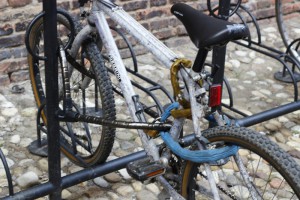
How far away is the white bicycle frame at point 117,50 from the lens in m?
2.46

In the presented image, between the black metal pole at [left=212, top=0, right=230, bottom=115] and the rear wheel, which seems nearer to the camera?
the rear wheel

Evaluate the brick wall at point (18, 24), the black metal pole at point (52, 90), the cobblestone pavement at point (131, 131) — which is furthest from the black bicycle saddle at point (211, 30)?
the brick wall at point (18, 24)

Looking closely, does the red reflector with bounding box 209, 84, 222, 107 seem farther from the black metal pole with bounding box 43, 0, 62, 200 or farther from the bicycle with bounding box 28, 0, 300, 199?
the black metal pole with bounding box 43, 0, 62, 200

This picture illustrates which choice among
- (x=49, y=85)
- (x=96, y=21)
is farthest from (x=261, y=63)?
(x=49, y=85)

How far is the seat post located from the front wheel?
262 mm

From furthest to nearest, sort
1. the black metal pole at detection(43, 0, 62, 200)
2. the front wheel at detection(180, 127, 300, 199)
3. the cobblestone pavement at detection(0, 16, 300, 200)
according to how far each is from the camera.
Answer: the cobblestone pavement at detection(0, 16, 300, 200) → the black metal pole at detection(43, 0, 62, 200) → the front wheel at detection(180, 127, 300, 199)

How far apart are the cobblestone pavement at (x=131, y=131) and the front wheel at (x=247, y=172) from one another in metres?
0.35

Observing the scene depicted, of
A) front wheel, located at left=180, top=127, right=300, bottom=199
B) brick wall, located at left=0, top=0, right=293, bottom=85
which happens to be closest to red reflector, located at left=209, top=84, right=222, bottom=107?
front wheel, located at left=180, top=127, right=300, bottom=199

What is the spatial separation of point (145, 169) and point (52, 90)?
568 millimetres

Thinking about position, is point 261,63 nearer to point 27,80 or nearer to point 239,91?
point 239,91

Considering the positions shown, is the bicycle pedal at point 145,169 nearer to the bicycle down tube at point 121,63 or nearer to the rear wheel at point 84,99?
the bicycle down tube at point 121,63

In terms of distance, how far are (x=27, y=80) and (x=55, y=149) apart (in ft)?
5.45

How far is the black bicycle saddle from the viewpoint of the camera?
2.10m

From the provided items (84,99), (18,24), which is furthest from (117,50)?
(18,24)
